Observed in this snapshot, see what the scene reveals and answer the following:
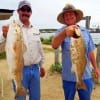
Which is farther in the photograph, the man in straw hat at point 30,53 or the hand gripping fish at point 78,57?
the man in straw hat at point 30,53

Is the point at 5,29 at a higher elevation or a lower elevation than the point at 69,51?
higher

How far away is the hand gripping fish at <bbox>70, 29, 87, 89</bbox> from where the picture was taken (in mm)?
5055

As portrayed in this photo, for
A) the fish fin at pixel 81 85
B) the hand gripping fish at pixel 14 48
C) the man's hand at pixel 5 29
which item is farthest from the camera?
the fish fin at pixel 81 85

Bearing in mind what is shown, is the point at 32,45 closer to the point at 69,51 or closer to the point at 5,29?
the point at 69,51

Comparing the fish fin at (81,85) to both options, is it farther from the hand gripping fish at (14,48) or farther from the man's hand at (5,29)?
the man's hand at (5,29)

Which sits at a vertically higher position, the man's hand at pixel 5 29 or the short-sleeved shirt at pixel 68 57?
the man's hand at pixel 5 29

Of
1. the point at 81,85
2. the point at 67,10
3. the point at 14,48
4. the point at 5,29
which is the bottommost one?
the point at 81,85

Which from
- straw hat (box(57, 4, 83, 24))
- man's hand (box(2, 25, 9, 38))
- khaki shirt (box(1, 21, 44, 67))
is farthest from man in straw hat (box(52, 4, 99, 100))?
man's hand (box(2, 25, 9, 38))

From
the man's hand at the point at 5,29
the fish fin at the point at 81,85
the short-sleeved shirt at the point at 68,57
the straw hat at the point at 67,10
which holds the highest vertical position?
the straw hat at the point at 67,10

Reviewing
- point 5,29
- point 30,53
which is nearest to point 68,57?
point 30,53

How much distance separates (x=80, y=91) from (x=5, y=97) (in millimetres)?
4427

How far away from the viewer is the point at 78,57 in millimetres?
5129

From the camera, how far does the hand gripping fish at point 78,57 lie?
16.6ft

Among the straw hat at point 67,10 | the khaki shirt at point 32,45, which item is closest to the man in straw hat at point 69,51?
the straw hat at point 67,10
